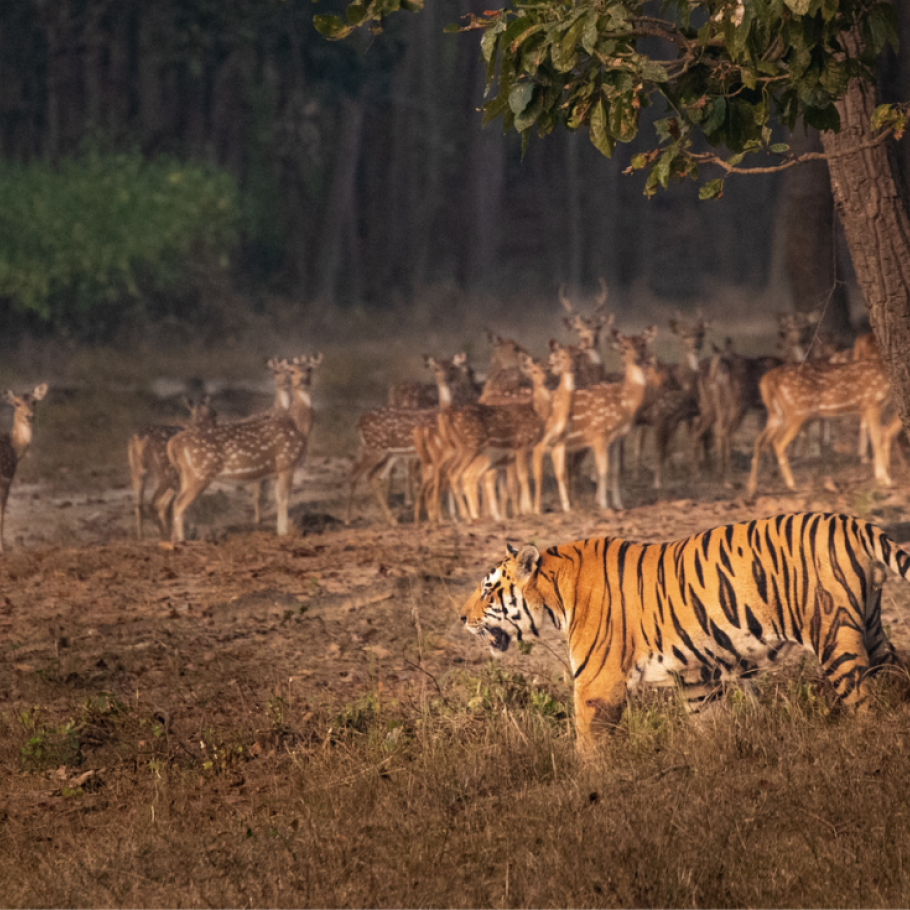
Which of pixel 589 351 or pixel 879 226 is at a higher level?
pixel 589 351

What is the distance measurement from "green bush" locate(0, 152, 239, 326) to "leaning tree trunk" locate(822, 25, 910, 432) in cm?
1883

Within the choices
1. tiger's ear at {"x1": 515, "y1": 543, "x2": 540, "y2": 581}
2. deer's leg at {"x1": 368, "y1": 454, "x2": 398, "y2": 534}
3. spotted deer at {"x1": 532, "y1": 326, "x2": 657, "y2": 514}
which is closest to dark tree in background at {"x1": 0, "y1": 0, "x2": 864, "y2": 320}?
deer's leg at {"x1": 368, "y1": 454, "x2": 398, "y2": 534}

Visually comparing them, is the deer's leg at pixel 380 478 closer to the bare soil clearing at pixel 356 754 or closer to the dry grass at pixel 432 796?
the bare soil clearing at pixel 356 754

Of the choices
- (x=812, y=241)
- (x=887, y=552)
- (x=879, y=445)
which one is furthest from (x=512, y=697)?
(x=812, y=241)

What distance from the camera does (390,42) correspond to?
31188 millimetres

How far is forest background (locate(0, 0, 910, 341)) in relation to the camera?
81.4 feet

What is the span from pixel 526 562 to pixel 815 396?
26.2 ft

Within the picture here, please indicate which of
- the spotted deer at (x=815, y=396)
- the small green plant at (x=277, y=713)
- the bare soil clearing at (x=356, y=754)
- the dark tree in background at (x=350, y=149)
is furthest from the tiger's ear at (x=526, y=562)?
the dark tree in background at (x=350, y=149)

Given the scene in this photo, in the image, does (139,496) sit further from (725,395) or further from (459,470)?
(725,395)

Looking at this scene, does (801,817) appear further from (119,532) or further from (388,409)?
(119,532)

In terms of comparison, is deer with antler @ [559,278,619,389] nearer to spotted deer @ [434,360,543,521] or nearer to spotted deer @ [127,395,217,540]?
spotted deer @ [434,360,543,521]

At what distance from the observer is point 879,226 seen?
6664 mm

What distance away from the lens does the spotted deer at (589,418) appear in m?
13.0

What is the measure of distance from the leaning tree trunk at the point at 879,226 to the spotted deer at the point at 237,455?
700cm
